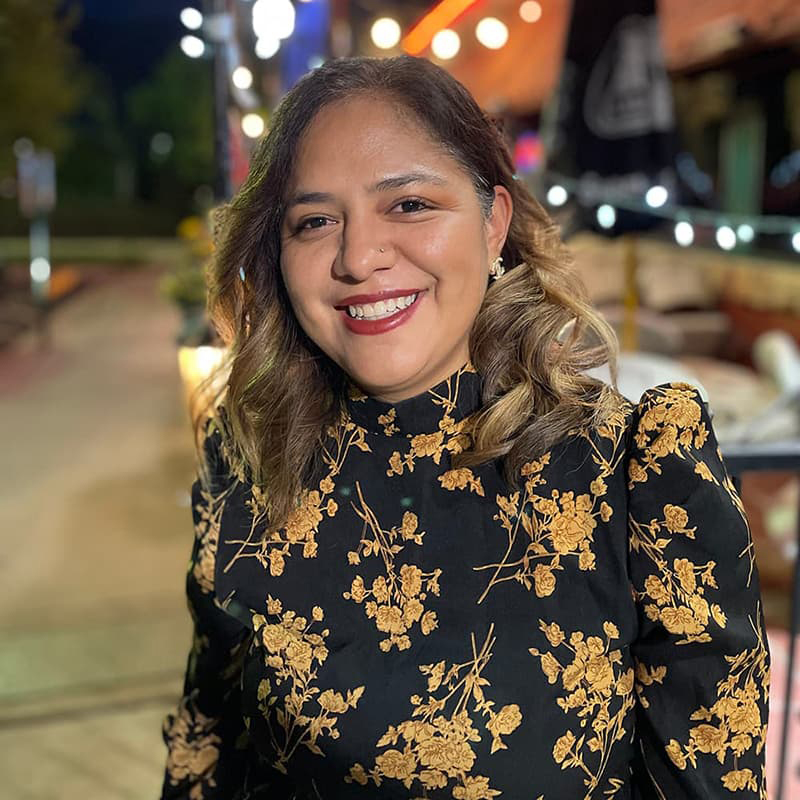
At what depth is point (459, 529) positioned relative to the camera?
1341 mm

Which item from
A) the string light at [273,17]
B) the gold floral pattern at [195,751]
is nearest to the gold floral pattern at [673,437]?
the gold floral pattern at [195,751]

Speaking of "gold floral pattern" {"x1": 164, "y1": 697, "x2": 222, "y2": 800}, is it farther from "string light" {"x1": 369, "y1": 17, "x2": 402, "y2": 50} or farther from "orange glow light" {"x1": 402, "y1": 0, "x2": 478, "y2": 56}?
"string light" {"x1": 369, "y1": 17, "x2": 402, "y2": 50}

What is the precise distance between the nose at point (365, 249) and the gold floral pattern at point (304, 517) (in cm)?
27

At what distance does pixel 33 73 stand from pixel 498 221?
55.9 ft

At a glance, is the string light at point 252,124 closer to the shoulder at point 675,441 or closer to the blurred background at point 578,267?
Result: the blurred background at point 578,267

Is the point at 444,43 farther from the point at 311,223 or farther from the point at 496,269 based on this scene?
the point at 311,223

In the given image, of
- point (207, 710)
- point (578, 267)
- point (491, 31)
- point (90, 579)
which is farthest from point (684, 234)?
point (491, 31)

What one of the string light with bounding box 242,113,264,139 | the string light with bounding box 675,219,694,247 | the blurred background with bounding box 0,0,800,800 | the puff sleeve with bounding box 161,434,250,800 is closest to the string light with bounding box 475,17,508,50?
the blurred background with bounding box 0,0,800,800

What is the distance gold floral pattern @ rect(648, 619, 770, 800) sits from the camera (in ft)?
4.07

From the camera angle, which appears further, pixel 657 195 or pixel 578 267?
pixel 657 195

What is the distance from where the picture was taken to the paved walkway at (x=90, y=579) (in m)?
3.41

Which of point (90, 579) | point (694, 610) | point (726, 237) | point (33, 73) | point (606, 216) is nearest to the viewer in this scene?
point (694, 610)

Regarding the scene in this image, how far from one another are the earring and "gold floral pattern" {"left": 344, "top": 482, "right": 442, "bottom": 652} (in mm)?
390

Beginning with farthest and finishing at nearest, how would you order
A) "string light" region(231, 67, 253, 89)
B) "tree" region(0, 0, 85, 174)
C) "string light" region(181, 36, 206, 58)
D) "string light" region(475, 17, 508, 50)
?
"tree" region(0, 0, 85, 174) < "string light" region(475, 17, 508, 50) < "string light" region(231, 67, 253, 89) < "string light" region(181, 36, 206, 58)
